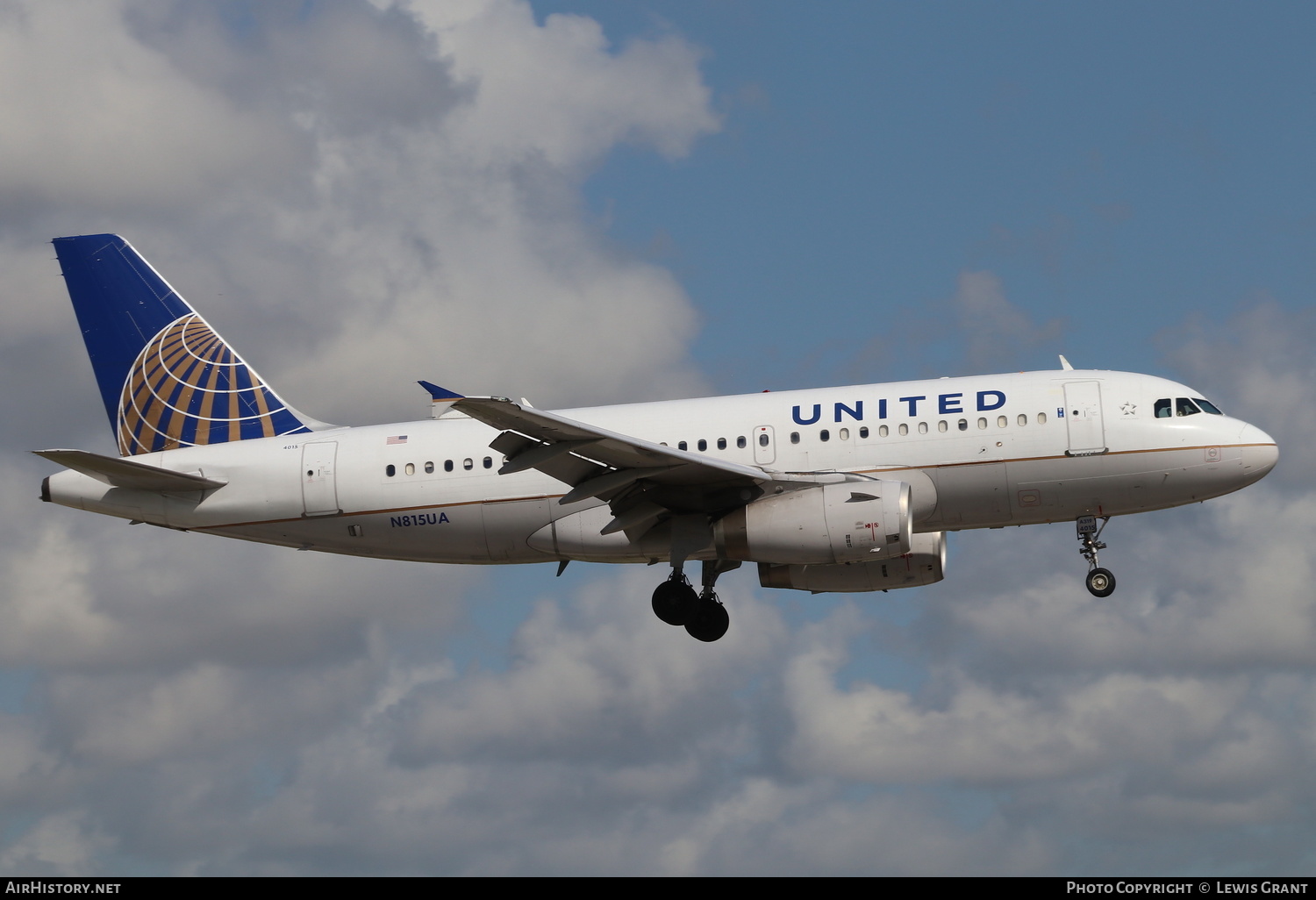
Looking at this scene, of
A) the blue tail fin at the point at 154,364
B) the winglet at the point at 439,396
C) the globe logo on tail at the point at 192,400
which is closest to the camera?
the winglet at the point at 439,396

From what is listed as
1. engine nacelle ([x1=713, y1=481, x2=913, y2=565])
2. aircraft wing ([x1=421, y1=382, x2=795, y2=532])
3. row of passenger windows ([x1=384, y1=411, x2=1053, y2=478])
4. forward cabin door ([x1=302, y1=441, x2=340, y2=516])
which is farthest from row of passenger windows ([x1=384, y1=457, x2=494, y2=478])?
engine nacelle ([x1=713, y1=481, x2=913, y2=565])

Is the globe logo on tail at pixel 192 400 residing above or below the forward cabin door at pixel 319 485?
above

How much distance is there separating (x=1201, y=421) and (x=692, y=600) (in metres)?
11.8

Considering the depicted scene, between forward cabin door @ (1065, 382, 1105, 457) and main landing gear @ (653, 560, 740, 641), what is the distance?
794 centimetres

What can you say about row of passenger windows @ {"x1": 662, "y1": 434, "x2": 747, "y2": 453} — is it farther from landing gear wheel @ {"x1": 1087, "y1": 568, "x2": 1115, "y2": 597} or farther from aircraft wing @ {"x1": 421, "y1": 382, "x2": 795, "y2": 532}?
landing gear wheel @ {"x1": 1087, "y1": 568, "x2": 1115, "y2": 597}

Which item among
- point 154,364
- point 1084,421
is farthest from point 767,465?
point 154,364

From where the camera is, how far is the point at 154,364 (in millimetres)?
39125

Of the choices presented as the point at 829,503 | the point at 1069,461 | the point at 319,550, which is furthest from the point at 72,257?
the point at 1069,461

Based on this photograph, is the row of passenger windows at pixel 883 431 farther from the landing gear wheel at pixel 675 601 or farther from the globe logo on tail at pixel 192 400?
the globe logo on tail at pixel 192 400

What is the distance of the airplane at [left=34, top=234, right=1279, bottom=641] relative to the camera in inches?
1233

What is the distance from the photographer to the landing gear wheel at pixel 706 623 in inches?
1361

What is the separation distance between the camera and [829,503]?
102 feet

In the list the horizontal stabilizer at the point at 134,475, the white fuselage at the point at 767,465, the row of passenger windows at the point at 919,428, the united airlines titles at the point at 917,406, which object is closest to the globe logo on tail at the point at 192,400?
the white fuselage at the point at 767,465

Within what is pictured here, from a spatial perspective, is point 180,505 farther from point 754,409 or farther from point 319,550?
point 754,409
